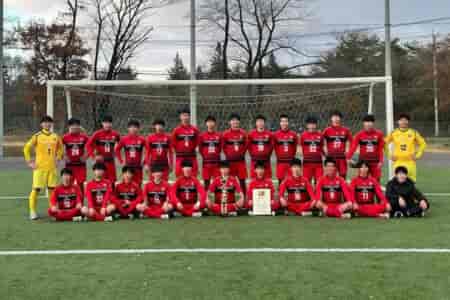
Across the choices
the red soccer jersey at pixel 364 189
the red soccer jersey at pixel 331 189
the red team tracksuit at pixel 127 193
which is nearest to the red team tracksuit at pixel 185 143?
the red team tracksuit at pixel 127 193

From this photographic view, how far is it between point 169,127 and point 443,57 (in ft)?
126

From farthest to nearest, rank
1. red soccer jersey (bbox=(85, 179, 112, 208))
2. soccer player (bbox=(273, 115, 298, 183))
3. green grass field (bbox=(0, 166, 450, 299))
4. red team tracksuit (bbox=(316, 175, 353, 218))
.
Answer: soccer player (bbox=(273, 115, 298, 183)) < red team tracksuit (bbox=(316, 175, 353, 218)) < red soccer jersey (bbox=(85, 179, 112, 208)) < green grass field (bbox=(0, 166, 450, 299))

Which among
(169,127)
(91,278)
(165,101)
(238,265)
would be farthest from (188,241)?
(165,101)

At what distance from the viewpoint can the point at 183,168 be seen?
25.6ft

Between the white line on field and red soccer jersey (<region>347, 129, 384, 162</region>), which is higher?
red soccer jersey (<region>347, 129, 384, 162</region>)

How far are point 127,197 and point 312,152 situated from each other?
10.8ft

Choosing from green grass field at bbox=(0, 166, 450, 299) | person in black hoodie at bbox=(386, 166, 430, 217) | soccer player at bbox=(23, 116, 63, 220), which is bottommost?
green grass field at bbox=(0, 166, 450, 299)

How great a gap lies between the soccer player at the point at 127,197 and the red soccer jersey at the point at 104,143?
81 centimetres

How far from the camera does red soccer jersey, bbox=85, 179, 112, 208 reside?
7367 mm

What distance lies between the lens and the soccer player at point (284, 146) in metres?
8.18

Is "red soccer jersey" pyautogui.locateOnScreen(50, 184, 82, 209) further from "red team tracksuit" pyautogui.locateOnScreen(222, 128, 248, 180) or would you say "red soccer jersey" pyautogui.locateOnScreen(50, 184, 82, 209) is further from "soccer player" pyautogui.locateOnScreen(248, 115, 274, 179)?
"soccer player" pyautogui.locateOnScreen(248, 115, 274, 179)

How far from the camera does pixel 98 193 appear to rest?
7.45 meters

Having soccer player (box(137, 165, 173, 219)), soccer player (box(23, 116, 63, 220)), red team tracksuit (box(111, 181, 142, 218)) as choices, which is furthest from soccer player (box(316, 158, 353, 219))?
soccer player (box(23, 116, 63, 220))

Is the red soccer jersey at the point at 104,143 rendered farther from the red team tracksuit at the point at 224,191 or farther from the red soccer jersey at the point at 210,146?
the red team tracksuit at the point at 224,191
